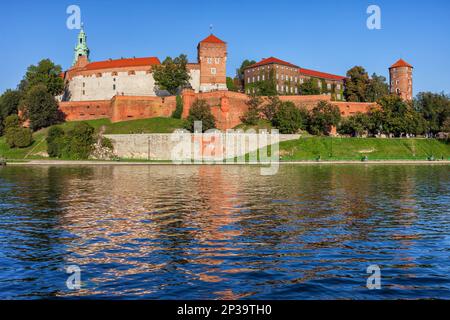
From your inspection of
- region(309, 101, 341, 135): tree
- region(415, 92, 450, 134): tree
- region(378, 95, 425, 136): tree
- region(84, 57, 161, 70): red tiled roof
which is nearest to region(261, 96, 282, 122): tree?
region(309, 101, 341, 135): tree

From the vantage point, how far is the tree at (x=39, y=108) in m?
73.2

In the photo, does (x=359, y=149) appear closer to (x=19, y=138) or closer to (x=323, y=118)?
(x=323, y=118)

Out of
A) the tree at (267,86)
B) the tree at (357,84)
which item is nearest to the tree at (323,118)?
the tree at (267,86)

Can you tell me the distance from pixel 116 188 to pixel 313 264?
62.7ft

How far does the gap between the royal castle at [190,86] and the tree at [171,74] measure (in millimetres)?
2239

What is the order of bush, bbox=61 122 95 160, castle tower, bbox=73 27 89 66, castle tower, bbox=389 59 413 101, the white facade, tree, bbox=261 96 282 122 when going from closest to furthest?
bush, bbox=61 122 95 160 → tree, bbox=261 96 282 122 → the white facade → castle tower, bbox=73 27 89 66 → castle tower, bbox=389 59 413 101

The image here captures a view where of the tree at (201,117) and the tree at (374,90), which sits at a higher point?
the tree at (374,90)

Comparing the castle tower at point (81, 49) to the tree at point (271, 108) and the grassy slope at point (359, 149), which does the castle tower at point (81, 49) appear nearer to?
the tree at point (271, 108)

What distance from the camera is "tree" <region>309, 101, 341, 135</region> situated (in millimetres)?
71250

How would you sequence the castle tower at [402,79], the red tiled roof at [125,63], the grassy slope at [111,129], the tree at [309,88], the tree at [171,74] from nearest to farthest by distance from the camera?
the grassy slope at [111,129] → the tree at [171,74] → the red tiled roof at [125,63] → the tree at [309,88] → the castle tower at [402,79]

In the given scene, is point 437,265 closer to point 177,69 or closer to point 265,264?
point 265,264

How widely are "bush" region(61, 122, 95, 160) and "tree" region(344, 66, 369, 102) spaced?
156 ft

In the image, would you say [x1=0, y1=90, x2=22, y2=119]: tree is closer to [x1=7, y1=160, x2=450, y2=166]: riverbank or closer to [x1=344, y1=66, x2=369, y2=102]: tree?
[x1=7, y1=160, x2=450, y2=166]: riverbank

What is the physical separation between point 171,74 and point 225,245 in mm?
67588
